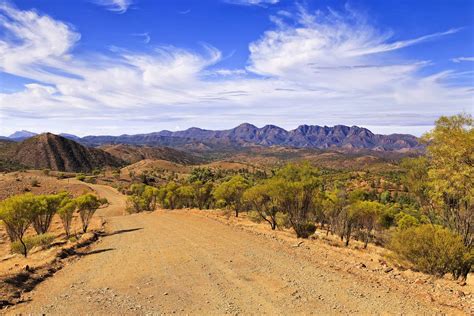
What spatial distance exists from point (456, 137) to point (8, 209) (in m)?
27.6

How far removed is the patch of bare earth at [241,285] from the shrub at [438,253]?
2.07 meters

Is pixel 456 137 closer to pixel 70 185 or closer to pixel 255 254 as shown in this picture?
pixel 255 254

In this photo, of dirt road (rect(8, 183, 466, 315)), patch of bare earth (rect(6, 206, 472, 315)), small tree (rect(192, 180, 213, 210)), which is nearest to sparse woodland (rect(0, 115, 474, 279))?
patch of bare earth (rect(6, 206, 472, 315))

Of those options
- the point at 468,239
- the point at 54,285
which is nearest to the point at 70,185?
the point at 54,285

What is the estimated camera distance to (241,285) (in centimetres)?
1310

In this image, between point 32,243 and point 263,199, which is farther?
point 263,199

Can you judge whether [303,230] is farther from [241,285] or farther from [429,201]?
[241,285]

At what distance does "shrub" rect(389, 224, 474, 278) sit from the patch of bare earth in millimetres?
2068

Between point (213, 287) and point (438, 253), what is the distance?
1039cm

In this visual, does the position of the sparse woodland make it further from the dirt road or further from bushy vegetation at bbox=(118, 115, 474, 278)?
the dirt road

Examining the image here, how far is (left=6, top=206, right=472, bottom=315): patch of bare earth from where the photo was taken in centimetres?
1103

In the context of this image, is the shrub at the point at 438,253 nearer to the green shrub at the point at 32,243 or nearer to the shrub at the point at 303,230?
the shrub at the point at 303,230

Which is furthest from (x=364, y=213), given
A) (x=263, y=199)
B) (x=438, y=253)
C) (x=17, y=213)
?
(x=17, y=213)

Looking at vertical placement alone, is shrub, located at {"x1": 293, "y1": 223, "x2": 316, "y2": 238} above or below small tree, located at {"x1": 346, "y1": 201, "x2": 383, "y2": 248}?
above
